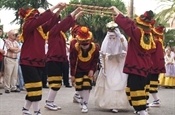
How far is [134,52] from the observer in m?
6.98

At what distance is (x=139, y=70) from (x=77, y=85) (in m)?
2.06

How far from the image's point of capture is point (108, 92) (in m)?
8.53

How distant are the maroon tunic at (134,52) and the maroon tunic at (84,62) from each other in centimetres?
153

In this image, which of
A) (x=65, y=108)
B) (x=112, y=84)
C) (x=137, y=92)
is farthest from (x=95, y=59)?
(x=137, y=92)

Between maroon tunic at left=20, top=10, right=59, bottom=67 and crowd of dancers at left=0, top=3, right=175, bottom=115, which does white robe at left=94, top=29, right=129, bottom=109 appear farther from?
maroon tunic at left=20, top=10, right=59, bottom=67

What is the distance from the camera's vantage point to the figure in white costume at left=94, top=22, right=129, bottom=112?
841 centimetres

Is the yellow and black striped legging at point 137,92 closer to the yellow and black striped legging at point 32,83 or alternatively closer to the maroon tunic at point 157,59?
the yellow and black striped legging at point 32,83

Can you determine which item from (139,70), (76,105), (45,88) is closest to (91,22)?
(45,88)

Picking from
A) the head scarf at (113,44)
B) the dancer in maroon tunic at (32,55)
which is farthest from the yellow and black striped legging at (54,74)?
the dancer in maroon tunic at (32,55)

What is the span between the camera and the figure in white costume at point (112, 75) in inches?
331

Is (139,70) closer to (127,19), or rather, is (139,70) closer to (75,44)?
(127,19)

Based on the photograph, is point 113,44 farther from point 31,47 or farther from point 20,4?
point 20,4

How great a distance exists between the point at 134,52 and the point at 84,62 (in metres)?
1.70

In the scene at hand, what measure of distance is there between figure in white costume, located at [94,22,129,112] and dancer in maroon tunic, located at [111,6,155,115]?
4.37ft
